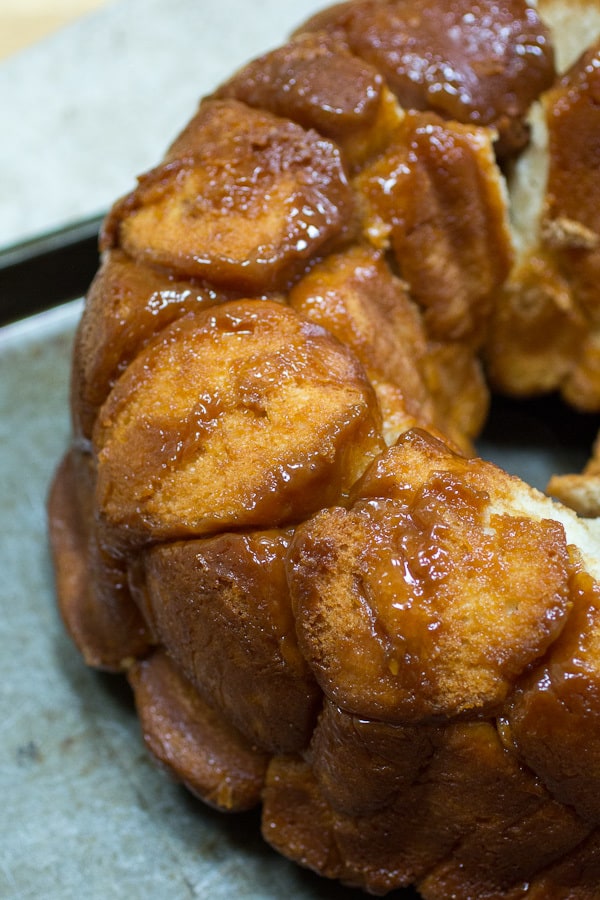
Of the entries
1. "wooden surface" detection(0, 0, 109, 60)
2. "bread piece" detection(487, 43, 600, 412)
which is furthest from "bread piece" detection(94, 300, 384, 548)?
"wooden surface" detection(0, 0, 109, 60)

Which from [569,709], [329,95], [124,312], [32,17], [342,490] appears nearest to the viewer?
[569,709]

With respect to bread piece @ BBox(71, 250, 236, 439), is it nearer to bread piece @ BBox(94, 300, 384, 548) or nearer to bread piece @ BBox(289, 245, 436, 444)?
bread piece @ BBox(94, 300, 384, 548)

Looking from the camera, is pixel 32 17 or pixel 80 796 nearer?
pixel 80 796

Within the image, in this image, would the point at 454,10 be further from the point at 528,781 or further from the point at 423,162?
the point at 528,781

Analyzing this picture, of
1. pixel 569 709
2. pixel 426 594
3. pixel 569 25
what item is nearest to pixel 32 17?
pixel 569 25

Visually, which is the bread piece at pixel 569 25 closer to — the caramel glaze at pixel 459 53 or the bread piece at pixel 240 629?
the caramel glaze at pixel 459 53

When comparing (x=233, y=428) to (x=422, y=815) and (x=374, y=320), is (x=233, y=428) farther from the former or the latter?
(x=422, y=815)

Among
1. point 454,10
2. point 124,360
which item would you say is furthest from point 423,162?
point 124,360
